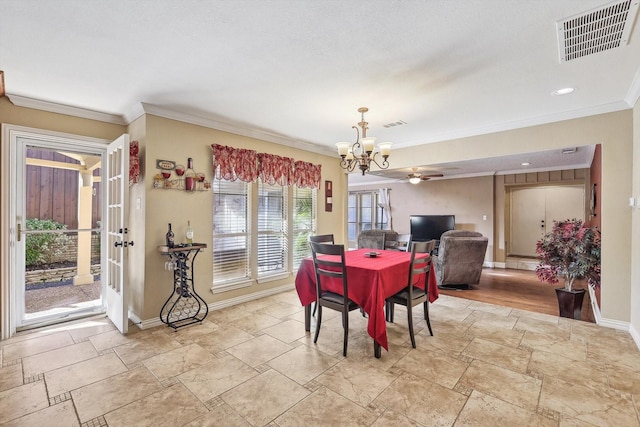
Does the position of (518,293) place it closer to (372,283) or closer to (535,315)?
(535,315)

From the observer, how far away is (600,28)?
76.7 inches

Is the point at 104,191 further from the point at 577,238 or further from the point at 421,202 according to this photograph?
the point at 421,202

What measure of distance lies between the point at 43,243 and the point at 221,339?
9.91 feet

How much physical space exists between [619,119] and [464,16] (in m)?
2.81

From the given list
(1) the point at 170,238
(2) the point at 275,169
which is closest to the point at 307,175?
(2) the point at 275,169

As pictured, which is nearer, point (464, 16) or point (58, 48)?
point (464, 16)

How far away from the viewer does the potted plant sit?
3453 mm

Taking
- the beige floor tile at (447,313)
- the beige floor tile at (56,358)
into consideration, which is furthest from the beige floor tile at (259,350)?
the beige floor tile at (447,313)

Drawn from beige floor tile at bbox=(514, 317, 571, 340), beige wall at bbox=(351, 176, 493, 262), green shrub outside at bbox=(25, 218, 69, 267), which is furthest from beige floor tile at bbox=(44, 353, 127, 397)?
beige wall at bbox=(351, 176, 493, 262)

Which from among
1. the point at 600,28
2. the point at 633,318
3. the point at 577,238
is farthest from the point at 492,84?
the point at 633,318

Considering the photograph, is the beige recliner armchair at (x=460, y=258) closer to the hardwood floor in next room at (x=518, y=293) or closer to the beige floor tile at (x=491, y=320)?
the hardwood floor in next room at (x=518, y=293)

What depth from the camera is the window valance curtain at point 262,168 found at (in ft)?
13.0

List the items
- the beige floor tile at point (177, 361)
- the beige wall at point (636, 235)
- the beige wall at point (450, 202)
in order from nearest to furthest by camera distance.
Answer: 1. the beige floor tile at point (177, 361)
2. the beige wall at point (636, 235)
3. the beige wall at point (450, 202)

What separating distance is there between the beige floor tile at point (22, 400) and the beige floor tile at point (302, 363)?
5.13ft
